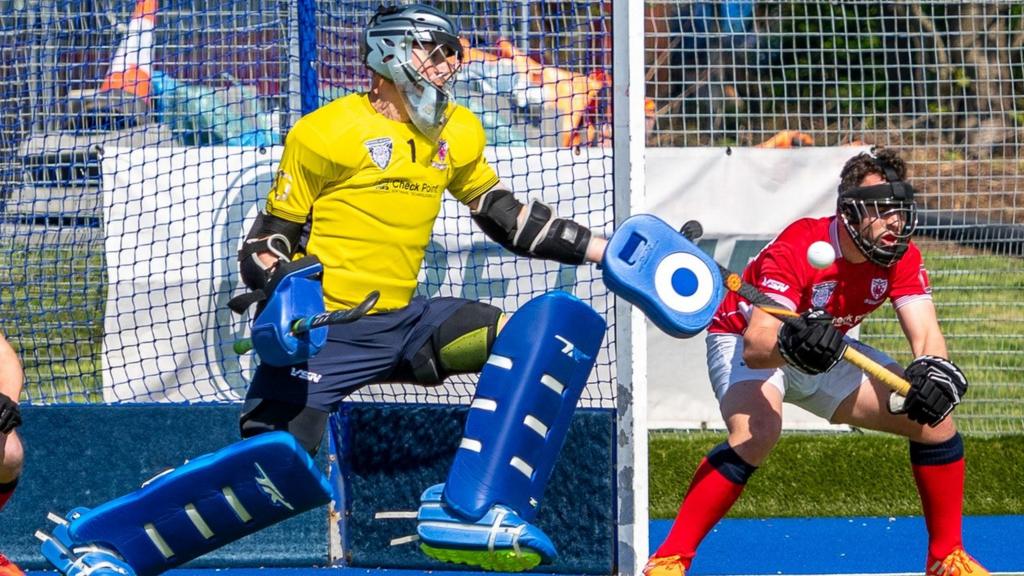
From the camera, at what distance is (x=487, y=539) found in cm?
392

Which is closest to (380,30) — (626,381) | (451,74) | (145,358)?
(451,74)

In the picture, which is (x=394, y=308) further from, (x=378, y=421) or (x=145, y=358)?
(x=145, y=358)

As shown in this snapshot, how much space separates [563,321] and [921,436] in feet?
3.83

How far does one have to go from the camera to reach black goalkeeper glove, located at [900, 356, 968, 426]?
13.4 ft

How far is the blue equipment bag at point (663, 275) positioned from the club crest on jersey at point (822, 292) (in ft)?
1.43

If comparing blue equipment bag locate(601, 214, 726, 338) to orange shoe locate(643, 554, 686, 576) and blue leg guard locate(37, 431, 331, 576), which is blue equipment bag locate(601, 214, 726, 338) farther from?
blue leg guard locate(37, 431, 331, 576)

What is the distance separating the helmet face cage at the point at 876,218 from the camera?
425cm

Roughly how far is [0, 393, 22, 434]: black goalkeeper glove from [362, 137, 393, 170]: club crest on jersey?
1198 mm

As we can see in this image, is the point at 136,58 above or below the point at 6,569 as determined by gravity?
above

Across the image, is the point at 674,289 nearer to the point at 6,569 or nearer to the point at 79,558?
the point at 79,558

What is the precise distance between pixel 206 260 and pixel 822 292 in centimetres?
228

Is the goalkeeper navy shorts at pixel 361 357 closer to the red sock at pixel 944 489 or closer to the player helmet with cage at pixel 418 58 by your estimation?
the player helmet with cage at pixel 418 58

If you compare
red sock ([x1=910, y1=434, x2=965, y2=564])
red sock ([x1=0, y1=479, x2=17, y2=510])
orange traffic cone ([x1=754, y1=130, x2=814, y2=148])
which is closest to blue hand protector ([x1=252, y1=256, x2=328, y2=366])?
red sock ([x1=0, y1=479, x2=17, y2=510])

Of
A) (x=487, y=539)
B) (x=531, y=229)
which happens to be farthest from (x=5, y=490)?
(x=531, y=229)
